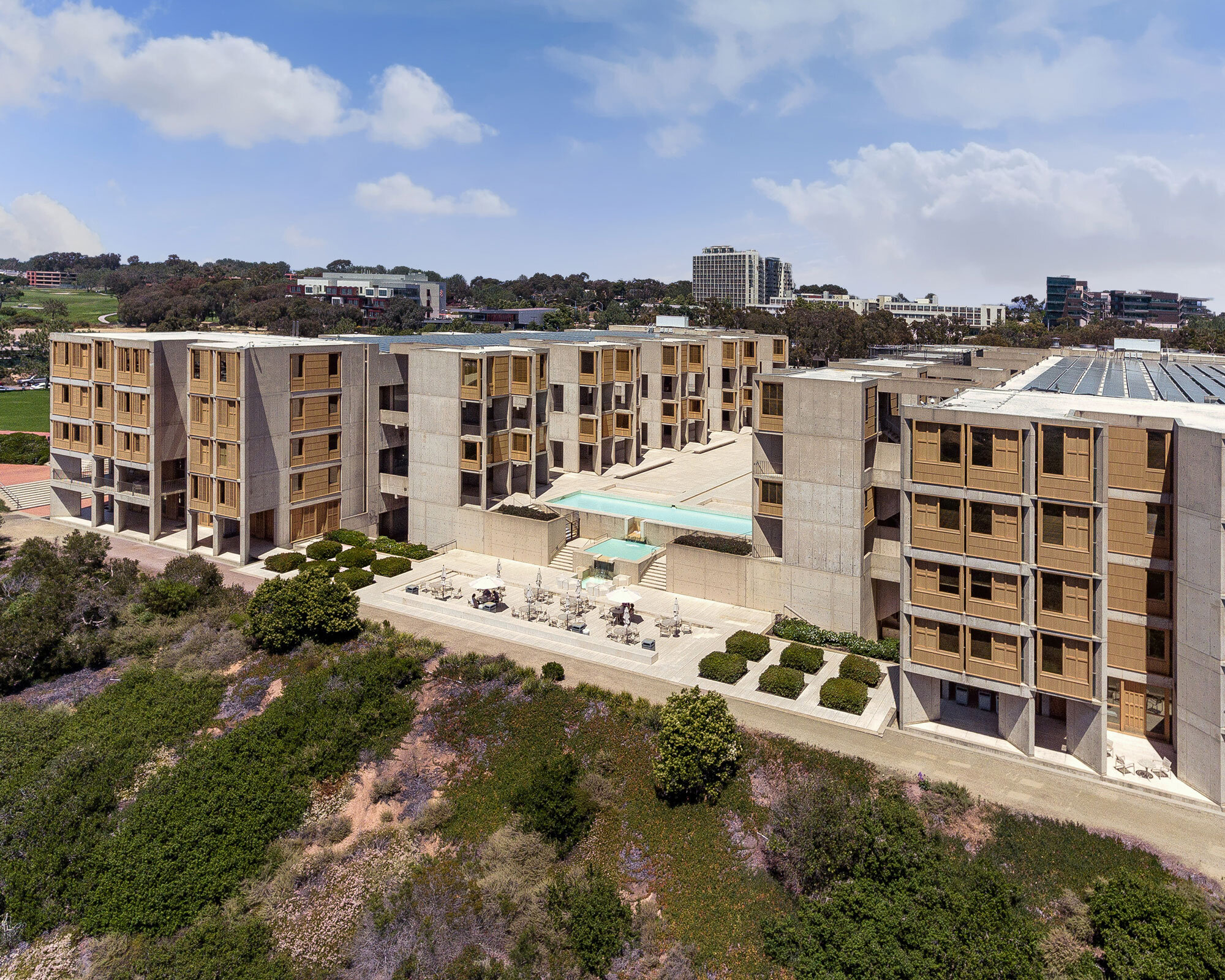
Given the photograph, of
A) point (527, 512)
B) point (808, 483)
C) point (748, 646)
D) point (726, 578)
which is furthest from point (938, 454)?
point (527, 512)

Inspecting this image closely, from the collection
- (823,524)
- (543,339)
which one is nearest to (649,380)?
(543,339)

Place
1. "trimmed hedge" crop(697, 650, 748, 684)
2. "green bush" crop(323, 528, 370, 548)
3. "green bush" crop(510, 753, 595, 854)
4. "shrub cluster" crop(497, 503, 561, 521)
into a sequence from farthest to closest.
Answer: "green bush" crop(323, 528, 370, 548)
"shrub cluster" crop(497, 503, 561, 521)
"trimmed hedge" crop(697, 650, 748, 684)
"green bush" crop(510, 753, 595, 854)

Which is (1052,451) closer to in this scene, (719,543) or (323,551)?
(719,543)

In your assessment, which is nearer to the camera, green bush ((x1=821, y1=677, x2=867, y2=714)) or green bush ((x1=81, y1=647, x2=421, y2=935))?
green bush ((x1=81, y1=647, x2=421, y2=935))

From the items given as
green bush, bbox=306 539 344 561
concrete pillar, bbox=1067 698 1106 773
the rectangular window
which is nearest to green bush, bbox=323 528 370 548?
green bush, bbox=306 539 344 561

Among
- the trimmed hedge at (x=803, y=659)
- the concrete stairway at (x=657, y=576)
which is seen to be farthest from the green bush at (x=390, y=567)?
the trimmed hedge at (x=803, y=659)

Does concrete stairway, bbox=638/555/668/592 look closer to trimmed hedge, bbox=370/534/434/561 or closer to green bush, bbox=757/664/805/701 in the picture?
green bush, bbox=757/664/805/701
